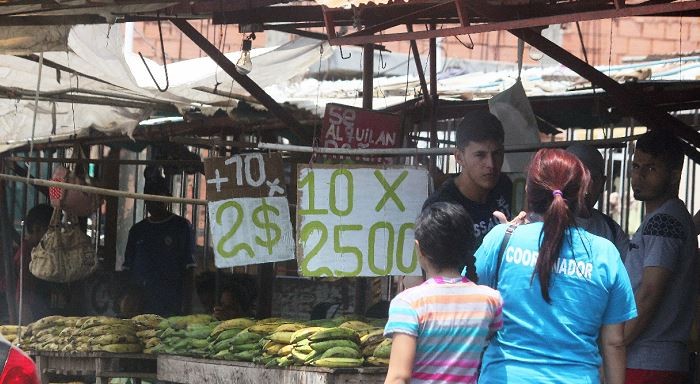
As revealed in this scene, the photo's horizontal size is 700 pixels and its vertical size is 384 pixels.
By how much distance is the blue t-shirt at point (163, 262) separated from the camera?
1044cm

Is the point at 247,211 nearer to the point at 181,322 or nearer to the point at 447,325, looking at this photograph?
the point at 181,322

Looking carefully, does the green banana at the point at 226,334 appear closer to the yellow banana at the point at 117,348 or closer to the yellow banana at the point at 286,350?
the yellow banana at the point at 286,350

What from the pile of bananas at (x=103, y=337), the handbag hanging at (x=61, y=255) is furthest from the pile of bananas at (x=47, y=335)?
the handbag hanging at (x=61, y=255)

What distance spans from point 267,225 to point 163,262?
4038mm

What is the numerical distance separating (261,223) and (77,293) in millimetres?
5953

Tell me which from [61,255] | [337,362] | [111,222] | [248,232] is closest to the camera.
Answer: [337,362]

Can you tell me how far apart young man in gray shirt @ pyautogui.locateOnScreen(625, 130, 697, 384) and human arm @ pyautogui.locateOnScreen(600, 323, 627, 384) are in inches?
39.9

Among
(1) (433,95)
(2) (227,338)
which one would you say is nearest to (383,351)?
(2) (227,338)

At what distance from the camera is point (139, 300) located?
1062 cm

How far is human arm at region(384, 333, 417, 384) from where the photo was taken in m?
3.87

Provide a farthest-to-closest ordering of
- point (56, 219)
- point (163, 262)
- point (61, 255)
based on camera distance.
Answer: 1. point (163, 262)
2. point (56, 219)
3. point (61, 255)

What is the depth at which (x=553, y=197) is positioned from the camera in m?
4.07

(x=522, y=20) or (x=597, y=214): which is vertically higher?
(x=522, y=20)

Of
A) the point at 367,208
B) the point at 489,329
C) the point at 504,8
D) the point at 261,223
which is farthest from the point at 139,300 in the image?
the point at 489,329
